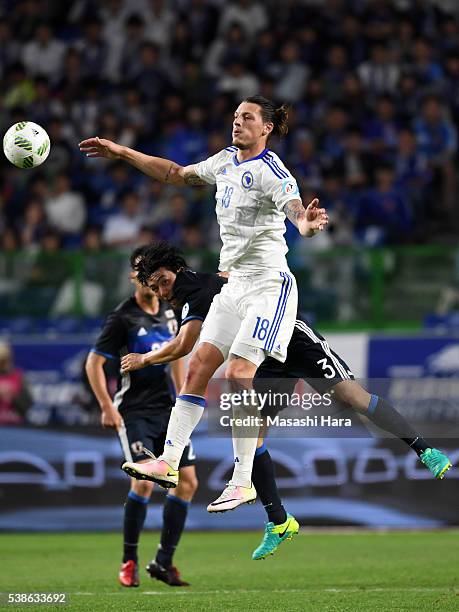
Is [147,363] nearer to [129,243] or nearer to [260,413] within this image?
[260,413]

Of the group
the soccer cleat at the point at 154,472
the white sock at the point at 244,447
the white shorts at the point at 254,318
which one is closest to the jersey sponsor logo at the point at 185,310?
the white shorts at the point at 254,318

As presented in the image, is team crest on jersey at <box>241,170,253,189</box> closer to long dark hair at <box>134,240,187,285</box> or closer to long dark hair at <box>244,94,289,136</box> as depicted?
long dark hair at <box>244,94,289,136</box>

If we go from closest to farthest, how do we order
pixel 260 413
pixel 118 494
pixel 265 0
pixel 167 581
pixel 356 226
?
pixel 260 413
pixel 167 581
pixel 118 494
pixel 356 226
pixel 265 0

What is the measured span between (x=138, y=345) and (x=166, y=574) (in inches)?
72.7

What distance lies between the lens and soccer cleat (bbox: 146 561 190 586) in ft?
30.0

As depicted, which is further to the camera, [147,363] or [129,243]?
[129,243]

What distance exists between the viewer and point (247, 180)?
772 cm

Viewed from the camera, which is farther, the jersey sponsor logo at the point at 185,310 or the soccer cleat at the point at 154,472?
the jersey sponsor logo at the point at 185,310

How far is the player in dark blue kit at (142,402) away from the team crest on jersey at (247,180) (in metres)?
2.11

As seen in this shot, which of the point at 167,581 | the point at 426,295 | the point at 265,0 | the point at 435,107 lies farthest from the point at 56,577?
the point at 265,0

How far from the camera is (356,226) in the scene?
52.2 feet

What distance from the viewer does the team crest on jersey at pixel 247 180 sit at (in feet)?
25.3

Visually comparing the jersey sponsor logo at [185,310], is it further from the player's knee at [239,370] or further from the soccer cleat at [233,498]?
the soccer cleat at [233,498]

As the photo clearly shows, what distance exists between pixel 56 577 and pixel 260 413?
2.58 meters
